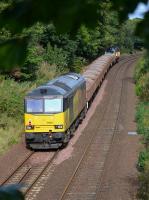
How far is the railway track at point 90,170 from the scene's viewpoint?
15.2 metres

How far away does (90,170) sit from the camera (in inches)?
708

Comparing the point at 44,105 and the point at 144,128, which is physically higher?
the point at 44,105

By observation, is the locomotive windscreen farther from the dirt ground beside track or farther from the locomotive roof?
the dirt ground beside track

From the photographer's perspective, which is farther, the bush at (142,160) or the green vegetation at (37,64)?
the bush at (142,160)

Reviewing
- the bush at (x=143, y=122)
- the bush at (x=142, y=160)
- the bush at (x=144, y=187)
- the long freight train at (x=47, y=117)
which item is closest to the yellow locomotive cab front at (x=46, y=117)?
the long freight train at (x=47, y=117)

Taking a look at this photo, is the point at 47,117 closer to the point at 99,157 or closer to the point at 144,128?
the point at 99,157

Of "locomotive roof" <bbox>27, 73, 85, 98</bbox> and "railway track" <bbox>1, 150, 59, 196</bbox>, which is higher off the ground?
"locomotive roof" <bbox>27, 73, 85, 98</bbox>

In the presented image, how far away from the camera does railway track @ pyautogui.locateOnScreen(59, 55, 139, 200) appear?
15170mm

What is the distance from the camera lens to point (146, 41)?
1729 millimetres

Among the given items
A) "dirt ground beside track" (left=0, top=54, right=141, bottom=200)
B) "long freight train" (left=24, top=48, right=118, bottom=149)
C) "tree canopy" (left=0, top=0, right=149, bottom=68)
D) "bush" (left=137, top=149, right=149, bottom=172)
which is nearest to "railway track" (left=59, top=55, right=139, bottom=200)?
"dirt ground beside track" (left=0, top=54, right=141, bottom=200)

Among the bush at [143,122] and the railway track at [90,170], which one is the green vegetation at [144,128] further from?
the railway track at [90,170]

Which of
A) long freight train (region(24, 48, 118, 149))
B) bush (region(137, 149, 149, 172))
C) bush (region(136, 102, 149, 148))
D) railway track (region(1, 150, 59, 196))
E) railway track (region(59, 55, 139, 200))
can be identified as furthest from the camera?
bush (region(136, 102, 149, 148))

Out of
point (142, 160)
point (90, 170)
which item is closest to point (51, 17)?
point (142, 160)

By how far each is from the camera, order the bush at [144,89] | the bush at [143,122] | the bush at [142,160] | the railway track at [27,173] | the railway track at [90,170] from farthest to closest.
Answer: the bush at [144,89] → the bush at [143,122] → the bush at [142,160] → the railway track at [27,173] → the railway track at [90,170]
